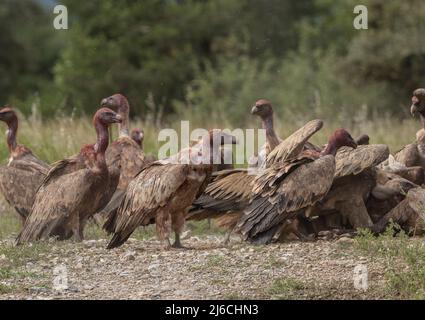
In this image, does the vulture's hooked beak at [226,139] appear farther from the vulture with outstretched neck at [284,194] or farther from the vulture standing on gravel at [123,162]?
the vulture standing on gravel at [123,162]

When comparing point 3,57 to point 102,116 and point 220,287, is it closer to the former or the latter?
point 102,116

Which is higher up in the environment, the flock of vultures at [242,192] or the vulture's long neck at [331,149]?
the vulture's long neck at [331,149]

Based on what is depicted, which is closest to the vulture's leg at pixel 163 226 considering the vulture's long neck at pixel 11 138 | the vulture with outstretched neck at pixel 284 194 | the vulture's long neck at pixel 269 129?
the vulture with outstretched neck at pixel 284 194

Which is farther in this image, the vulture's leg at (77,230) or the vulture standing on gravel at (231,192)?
the vulture's leg at (77,230)

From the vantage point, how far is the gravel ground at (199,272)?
26.2 ft

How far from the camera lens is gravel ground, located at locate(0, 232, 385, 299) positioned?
7.99m

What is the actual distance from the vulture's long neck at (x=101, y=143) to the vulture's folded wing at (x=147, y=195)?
0.69 meters

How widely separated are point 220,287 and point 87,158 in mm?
2988

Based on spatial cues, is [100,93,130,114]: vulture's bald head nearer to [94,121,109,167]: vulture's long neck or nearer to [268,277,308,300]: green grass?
[94,121,109,167]: vulture's long neck

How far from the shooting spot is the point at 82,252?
9.80 m

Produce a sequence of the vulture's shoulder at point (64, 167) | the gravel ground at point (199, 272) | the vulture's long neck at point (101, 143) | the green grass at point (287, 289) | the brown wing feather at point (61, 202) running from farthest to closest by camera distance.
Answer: the vulture's shoulder at point (64, 167)
the vulture's long neck at point (101, 143)
the brown wing feather at point (61, 202)
the gravel ground at point (199, 272)
the green grass at point (287, 289)

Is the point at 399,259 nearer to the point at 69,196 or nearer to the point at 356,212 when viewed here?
the point at 356,212

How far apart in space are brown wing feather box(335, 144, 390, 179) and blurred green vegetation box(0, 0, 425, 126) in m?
14.8

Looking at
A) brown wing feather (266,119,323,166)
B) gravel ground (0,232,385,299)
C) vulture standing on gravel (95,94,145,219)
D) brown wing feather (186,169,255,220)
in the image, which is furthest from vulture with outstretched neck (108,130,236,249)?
vulture standing on gravel (95,94,145,219)
